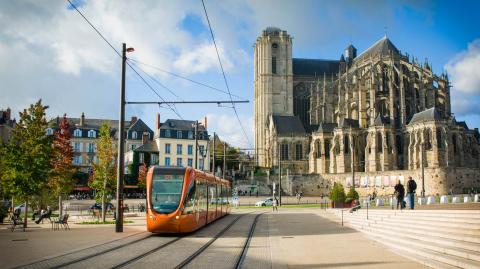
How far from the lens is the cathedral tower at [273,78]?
9081 cm

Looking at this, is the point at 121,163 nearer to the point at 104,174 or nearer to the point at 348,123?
the point at 104,174

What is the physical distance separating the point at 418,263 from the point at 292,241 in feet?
19.2

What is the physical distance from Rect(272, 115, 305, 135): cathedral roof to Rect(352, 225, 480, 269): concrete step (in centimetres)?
6828

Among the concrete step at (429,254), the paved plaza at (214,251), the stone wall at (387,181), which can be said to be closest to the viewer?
the concrete step at (429,254)

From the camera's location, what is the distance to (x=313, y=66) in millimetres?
98125

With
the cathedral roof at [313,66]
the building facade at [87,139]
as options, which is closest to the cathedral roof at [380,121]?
the cathedral roof at [313,66]

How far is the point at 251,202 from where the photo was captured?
60.9 meters

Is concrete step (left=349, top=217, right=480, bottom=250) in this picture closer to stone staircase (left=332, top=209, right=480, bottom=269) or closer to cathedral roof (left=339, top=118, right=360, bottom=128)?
stone staircase (left=332, top=209, right=480, bottom=269)

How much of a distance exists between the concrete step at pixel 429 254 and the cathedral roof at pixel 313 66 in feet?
271

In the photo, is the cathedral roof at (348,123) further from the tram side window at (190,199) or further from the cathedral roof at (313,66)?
the tram side window at (190,199)

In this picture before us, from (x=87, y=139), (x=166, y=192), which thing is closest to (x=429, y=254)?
(x=166, y=192)

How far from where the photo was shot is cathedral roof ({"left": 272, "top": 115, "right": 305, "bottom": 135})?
3290 inches

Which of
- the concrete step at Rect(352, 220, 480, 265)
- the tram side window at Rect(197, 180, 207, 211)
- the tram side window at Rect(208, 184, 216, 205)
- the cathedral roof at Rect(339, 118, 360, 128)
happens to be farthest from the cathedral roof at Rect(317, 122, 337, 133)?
the concrete step at Rect(352, 220, 480, 265)

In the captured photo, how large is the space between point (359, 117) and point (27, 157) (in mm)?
58361
